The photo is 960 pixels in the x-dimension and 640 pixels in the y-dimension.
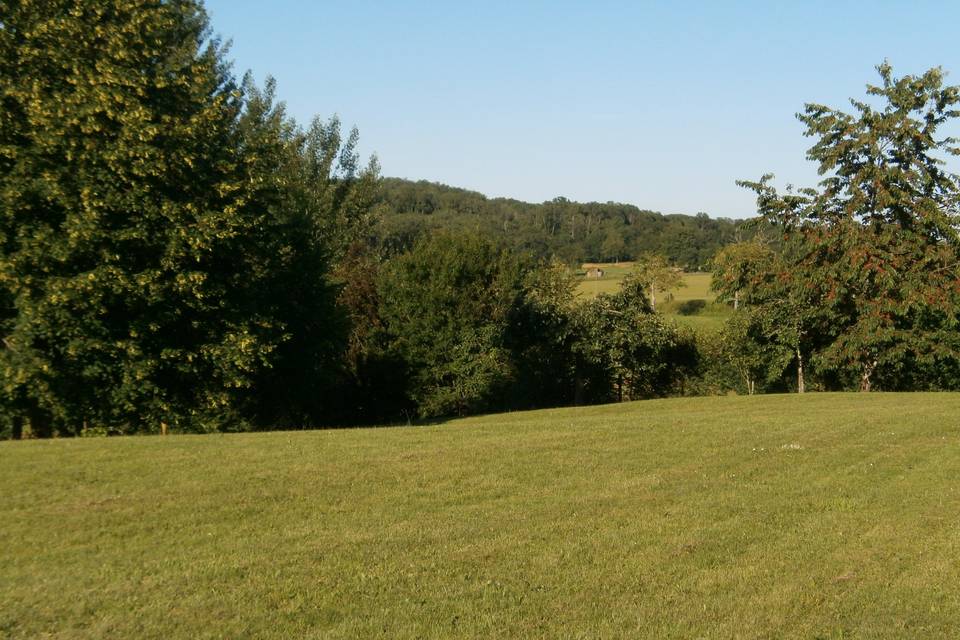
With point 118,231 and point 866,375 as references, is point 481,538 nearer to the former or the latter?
point 118,231

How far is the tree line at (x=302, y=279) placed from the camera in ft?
66.6

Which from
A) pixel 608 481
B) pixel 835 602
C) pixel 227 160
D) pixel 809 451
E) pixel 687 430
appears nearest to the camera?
pixel 835 602

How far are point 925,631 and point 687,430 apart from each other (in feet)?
38.0

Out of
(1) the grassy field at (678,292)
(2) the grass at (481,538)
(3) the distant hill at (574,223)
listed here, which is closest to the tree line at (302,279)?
(2) the grass at (481,538)

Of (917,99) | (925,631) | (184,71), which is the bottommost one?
(925,631)

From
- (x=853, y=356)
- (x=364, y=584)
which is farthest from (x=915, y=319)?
(x=364, y=584)

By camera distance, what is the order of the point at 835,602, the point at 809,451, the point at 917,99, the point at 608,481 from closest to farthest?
1. the point at 835,602
2. the point at 608,481
3. the point at 809,451
4. the point at 917,99

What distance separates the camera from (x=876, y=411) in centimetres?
2238

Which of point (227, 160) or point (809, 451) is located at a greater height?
point (227, 160)

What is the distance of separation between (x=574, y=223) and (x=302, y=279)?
109273 mm

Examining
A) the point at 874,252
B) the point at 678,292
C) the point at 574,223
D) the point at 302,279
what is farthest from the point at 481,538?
the point at 574,223

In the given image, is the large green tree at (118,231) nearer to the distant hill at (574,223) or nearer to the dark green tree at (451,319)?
the dark green tree at (451,319)

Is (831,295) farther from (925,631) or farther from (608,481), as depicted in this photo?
(925,631)

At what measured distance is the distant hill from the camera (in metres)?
111
